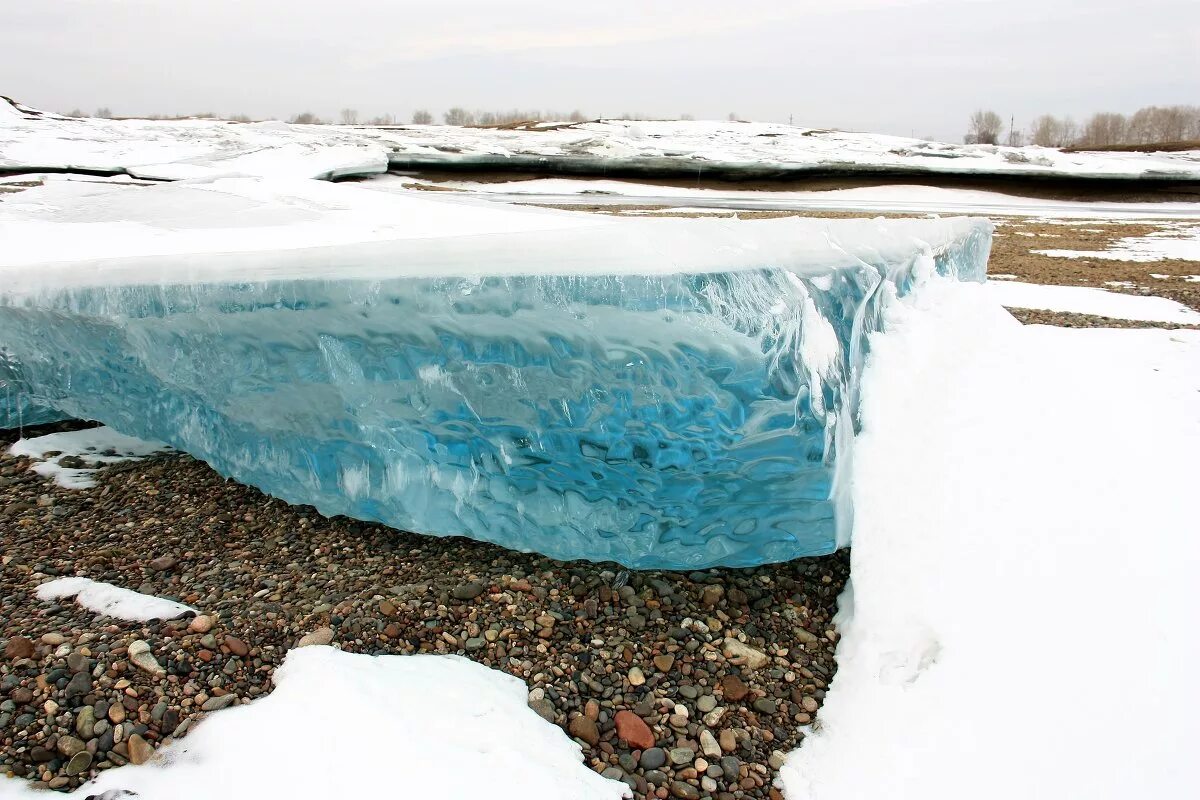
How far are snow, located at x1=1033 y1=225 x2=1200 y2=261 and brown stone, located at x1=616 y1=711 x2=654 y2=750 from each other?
317 inches

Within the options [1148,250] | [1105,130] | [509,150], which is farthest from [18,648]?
[1105,130]

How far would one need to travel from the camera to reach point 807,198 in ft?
51.2

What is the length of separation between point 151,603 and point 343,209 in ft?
6.60

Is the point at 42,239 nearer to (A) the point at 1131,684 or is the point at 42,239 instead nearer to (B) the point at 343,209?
(B) the point at 343,209

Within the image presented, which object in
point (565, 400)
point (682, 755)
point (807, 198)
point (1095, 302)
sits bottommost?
point (682, 755)

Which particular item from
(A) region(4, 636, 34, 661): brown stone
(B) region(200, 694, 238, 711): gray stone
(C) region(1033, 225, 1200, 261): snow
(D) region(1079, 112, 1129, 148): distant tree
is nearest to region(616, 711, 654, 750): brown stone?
(B) region(200, 694, 238, 711): gray stone

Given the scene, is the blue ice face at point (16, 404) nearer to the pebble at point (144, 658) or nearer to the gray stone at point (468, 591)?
the pebble at point (144, 658)

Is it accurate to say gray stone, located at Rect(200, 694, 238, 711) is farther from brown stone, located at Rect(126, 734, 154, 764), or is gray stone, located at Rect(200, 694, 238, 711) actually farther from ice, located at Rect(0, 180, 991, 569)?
ice, located at Rect(0, 180, 991, 569)

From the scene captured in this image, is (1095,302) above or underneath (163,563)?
above

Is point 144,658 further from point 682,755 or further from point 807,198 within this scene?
point 807,198

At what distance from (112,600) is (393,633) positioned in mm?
793

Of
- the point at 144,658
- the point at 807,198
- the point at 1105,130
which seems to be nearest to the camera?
the point at 144,658

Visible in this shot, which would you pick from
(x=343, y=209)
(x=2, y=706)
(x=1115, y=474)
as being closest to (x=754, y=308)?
(x=1115, y=474)

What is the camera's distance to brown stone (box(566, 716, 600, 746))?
1.56m
